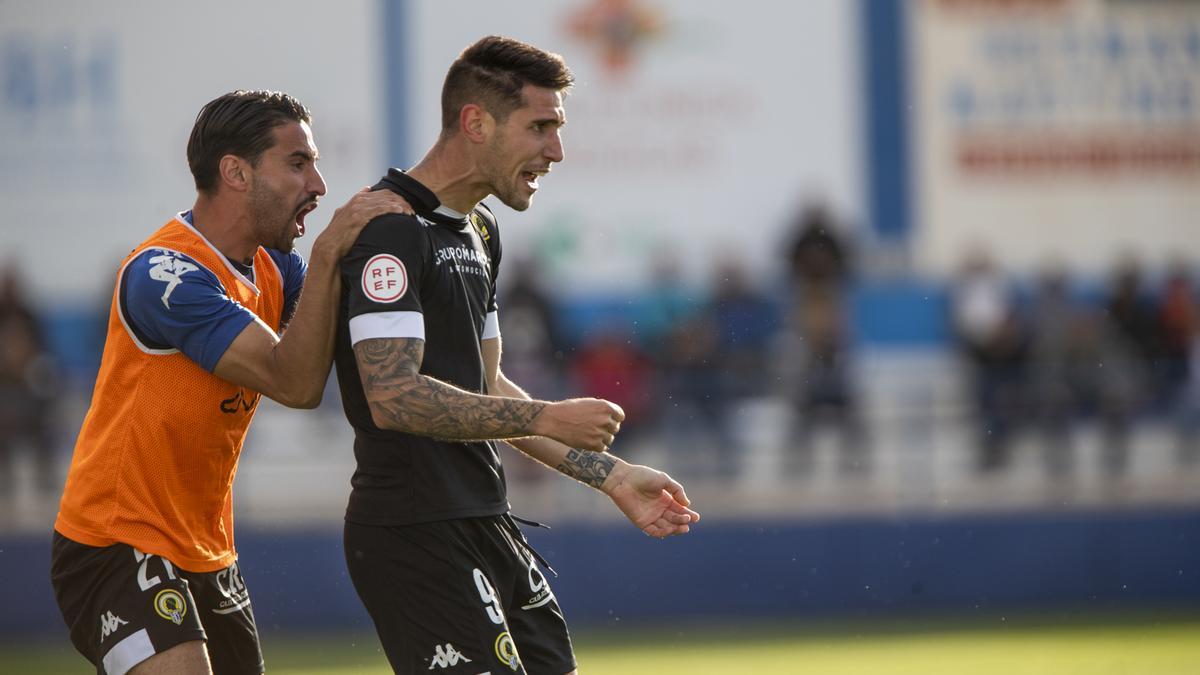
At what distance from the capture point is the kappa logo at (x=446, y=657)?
4.66m

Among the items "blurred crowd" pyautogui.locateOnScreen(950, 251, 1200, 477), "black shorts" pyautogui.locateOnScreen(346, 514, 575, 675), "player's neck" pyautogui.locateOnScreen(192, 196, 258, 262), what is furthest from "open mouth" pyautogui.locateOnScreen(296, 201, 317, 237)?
"blurred crowd" pyautogui.locateOnScreen(950, 251, 1200, 477)

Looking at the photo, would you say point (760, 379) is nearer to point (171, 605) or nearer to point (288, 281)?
point (288, 281)

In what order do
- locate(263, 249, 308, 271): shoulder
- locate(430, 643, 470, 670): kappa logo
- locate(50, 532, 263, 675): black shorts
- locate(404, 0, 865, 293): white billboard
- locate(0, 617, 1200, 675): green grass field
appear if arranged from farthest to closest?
locate(404, 0, 865, 293): white billboard, locate(0, 617, 1200, 675): green grass field, locate(263, 249, 308, 271): shoulder, locate(50, 532, 263, 675): black shorts, locate(430, 643, 470, 670): kappa logo

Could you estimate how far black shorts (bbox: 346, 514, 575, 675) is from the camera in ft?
15.4

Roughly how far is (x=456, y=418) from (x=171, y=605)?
1.04 m

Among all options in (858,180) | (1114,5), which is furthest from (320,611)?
(1114,5)

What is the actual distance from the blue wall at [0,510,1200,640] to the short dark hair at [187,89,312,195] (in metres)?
7.64

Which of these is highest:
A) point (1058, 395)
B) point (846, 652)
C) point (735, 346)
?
point (735, 346)

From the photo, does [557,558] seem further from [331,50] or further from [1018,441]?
[331,50]

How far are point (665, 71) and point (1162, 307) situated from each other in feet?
19.4

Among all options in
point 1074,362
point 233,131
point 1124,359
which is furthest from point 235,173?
point 1124,359

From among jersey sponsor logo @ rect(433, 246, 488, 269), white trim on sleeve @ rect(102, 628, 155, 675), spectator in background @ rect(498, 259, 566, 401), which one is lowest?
spectator in background @ rect(498, 259, 566, 401)

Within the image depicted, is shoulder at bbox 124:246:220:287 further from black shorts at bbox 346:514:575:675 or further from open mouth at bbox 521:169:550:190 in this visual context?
open mouth at bbox 521:169:550:190

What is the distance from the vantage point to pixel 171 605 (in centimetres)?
483
